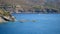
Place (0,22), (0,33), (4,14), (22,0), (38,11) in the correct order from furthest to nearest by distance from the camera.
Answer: (22,0) < (38,11) < (4,14) < (0,22) < (0,33)

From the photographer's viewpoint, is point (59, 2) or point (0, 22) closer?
point (0, 22)

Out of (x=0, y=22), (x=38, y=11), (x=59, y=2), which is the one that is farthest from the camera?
(x=59, y=2)

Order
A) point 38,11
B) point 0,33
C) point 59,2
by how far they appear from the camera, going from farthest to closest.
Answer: point 59,2
point 38,11
point 0,33

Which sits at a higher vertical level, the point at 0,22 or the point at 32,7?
the point at 0,22

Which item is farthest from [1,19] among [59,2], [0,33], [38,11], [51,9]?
[59,2]

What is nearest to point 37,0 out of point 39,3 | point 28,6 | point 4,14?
point 39,3

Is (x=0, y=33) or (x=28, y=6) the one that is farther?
(x=28, y=6)

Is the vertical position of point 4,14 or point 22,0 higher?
point 4,14

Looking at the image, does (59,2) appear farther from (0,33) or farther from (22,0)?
(0,33)

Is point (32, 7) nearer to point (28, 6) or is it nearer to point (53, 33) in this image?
point (28, 6)
